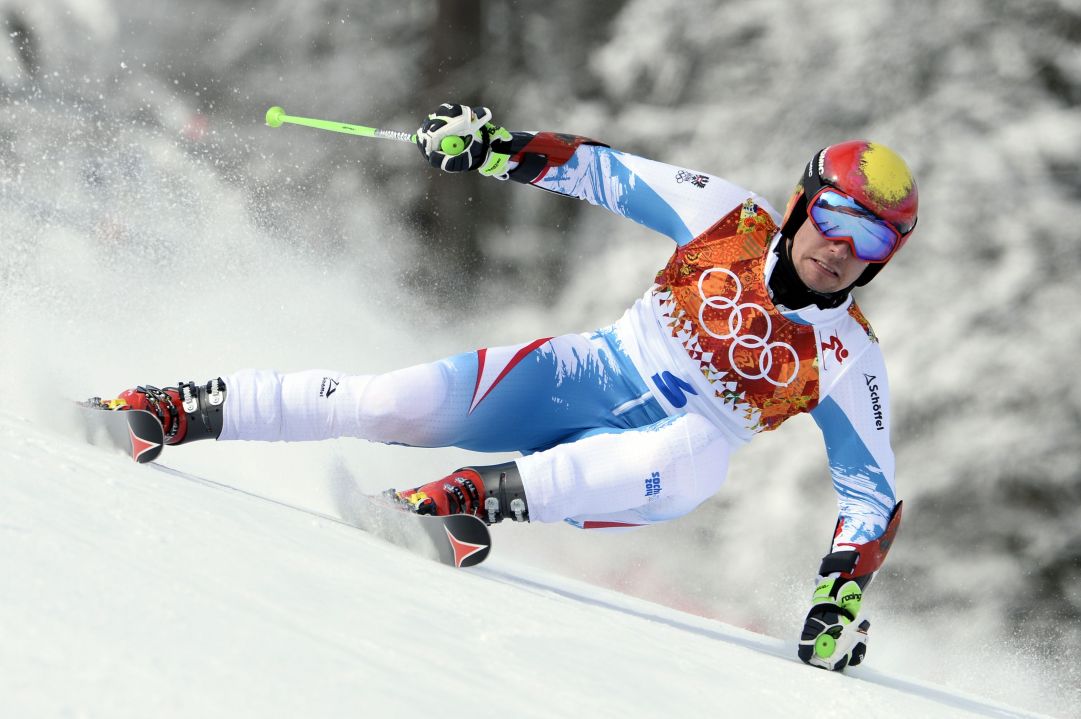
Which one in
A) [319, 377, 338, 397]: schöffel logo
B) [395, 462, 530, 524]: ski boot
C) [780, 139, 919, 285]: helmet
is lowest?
[395, 462, 530, 524]: ski boot

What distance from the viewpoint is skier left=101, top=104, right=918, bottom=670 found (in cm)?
228

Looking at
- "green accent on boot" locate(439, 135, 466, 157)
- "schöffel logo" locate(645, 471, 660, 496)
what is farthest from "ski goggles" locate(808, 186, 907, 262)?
"green accent on boot" locate(439, 135, 466, 157)

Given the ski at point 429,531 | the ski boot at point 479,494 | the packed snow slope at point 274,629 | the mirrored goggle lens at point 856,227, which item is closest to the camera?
the packed snow slope at point 274,629

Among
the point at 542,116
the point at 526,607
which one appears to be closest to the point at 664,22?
the point at 542,116

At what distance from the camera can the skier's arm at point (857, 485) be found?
245 cm

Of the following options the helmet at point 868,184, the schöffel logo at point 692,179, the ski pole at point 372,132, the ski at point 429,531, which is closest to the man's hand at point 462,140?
the ski pole at point 372,132

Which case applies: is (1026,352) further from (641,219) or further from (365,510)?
(365,510)

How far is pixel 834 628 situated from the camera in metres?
2.37

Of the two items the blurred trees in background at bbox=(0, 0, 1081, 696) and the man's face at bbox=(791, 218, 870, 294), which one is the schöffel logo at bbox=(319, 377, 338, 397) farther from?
the blurred trees in background at bbox=(0, 0, 1081, 696)

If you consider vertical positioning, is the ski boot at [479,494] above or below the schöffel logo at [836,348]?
below

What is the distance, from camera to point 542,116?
6996mm

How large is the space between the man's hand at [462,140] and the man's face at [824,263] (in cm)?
70

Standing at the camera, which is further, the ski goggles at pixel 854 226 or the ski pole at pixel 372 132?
the ski pole at pixel 372 132

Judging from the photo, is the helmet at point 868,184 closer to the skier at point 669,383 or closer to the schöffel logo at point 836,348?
the skier at point 669,383
